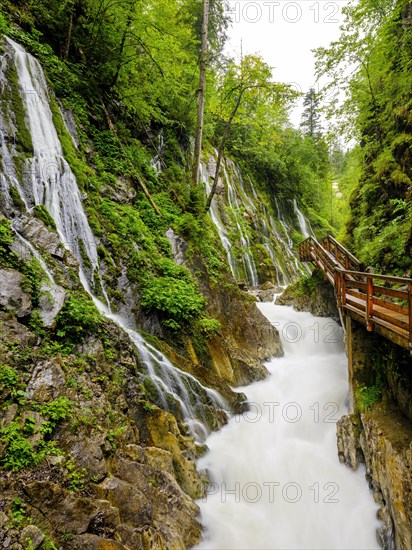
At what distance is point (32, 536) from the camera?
2643mm

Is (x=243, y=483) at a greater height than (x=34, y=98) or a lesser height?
lesser

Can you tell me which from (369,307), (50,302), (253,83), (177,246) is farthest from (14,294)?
(253,83)

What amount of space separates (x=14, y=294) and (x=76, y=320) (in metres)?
0.95

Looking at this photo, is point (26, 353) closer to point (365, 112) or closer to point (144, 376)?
point (144, 376)

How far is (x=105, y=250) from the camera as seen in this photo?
736cm

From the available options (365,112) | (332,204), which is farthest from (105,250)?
(332,204)

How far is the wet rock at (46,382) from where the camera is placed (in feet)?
11.9

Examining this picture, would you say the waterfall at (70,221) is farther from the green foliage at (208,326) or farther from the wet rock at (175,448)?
the green foliage at (208,326)

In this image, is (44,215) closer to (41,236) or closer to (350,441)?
(41,236)

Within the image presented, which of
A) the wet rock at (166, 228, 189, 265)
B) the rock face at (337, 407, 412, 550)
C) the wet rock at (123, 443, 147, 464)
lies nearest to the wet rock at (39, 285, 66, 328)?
the wet rock at (123, 443, 147, 464)

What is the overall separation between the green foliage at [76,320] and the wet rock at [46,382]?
599mm

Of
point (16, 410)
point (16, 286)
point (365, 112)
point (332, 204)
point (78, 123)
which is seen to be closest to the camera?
point (16, 410)

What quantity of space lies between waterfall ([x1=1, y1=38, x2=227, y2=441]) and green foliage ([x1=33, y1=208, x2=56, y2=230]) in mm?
181

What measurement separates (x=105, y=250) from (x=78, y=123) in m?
5.19
